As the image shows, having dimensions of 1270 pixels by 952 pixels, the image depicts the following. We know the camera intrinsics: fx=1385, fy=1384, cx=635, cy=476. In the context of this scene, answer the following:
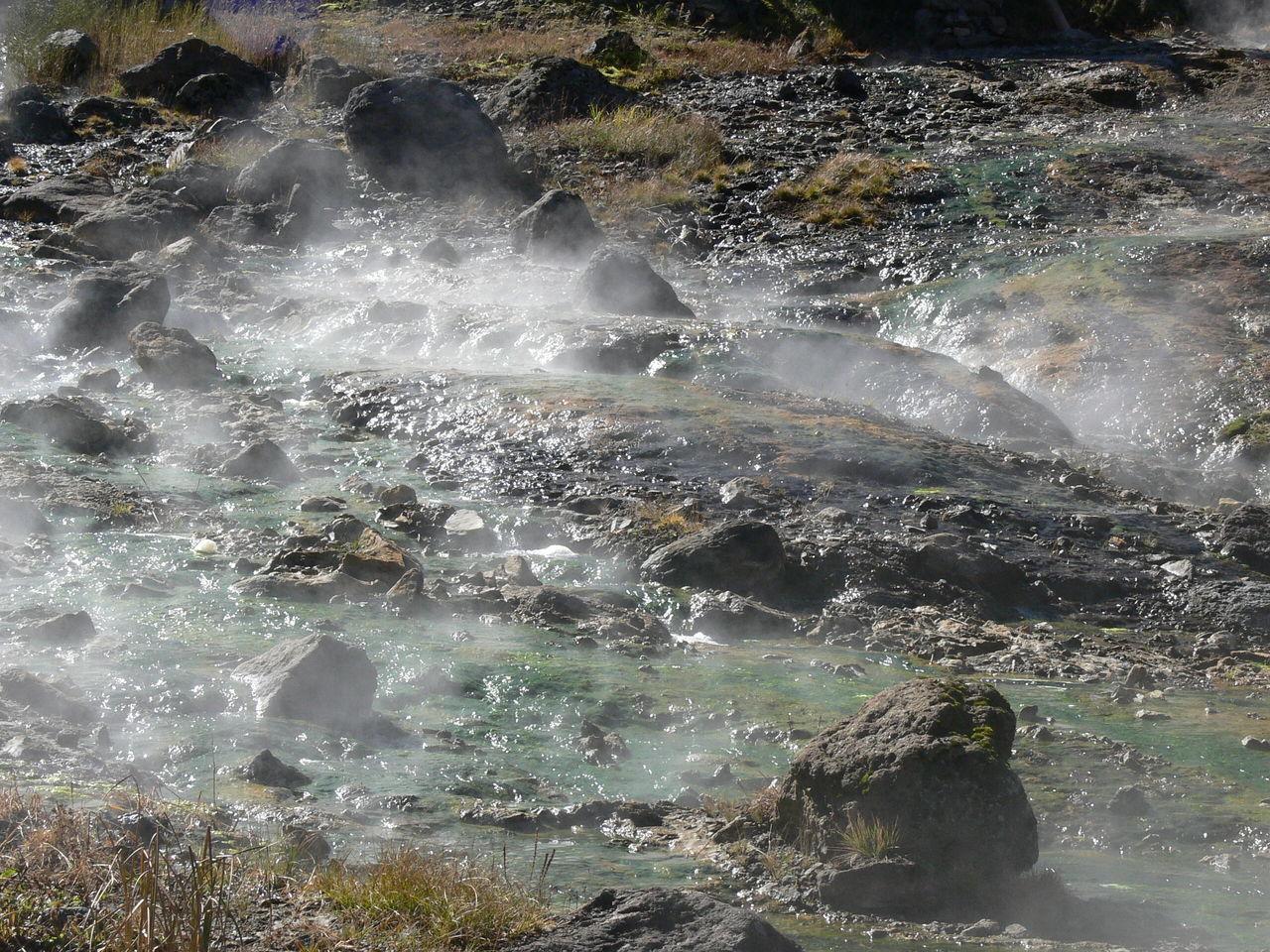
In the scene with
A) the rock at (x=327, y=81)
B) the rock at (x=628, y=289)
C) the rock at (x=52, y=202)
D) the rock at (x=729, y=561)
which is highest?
the rock at (x=729, y=561)

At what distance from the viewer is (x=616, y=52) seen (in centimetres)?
2075

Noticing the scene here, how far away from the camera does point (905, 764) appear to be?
3719 millimetres

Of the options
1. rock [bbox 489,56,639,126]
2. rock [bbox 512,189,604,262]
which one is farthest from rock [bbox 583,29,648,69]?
rock [bbox 512,189,604,262]

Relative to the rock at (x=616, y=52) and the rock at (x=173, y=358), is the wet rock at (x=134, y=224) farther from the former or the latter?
the rock at (x=616, y=52)

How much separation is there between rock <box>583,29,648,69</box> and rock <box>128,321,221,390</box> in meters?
12.1

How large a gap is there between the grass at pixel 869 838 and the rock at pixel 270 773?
5.52 feet

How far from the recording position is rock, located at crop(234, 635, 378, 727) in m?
4.80

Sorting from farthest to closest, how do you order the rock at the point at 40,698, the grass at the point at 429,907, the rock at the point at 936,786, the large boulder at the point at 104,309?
the large boulder at the point at 104,309, the rock at the point at 40,698, the rock at the point at 936,786, the grass at the point at 429,907

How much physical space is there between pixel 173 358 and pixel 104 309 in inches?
52.7

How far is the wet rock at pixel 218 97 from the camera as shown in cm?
1780

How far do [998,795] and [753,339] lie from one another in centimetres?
653

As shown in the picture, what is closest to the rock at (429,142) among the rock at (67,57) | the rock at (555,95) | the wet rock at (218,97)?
the rock at (555,95)

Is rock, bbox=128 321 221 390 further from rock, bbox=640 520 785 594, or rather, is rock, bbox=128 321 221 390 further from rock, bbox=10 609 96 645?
rock, bbox=640 520 785 594

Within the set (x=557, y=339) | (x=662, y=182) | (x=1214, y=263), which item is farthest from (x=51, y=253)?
(x=1214, y=263)
